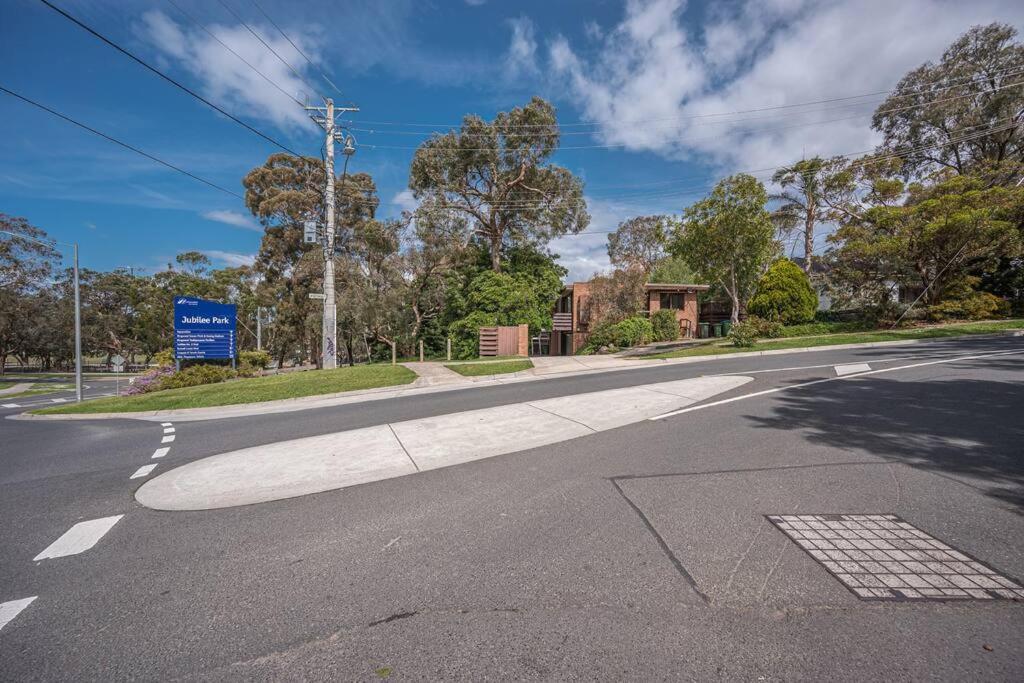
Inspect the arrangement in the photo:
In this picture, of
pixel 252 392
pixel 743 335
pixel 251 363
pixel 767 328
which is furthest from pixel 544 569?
pixel 767 328

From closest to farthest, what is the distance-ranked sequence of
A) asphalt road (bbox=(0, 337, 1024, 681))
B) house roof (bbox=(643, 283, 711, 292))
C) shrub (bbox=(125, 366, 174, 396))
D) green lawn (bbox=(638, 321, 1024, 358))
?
asphalt road (bbox=(0, 337, 1024, 681)) < shrub (bbox=(125, 366, 174, 396)) < green lawn (bbox=(638, 321, 1024, 358)) < house roof (bbox=(643, 283, 711, 292))

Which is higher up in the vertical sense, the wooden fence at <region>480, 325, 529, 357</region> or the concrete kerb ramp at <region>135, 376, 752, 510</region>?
the wooden fence at <region>480, 325, 529, 357</region>

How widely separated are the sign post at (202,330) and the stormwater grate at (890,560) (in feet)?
63.9

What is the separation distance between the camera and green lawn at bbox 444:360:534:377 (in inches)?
566

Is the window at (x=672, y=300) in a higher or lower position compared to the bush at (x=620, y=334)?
higher

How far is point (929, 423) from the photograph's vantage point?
574cm

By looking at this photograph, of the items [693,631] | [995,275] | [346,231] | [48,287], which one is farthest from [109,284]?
[995,275]

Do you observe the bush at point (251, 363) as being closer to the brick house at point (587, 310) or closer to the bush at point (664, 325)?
the brick house at point (587, 310)

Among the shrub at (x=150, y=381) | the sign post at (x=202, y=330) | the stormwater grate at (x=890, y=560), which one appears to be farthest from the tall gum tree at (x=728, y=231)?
the shrub at (x=150, y=381)

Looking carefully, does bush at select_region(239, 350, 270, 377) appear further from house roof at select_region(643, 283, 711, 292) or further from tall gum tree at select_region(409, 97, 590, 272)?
house roof at select_region(643, 283, 711, 292)

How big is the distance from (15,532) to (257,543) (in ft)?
7.57

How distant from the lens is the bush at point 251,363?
60.2 feet

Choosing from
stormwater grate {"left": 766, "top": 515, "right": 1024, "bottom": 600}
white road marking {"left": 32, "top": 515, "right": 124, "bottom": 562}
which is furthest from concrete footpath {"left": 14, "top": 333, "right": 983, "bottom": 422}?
stormwater grate {"left": 766, "top": 515, "right": 1024, "bottom": 600}

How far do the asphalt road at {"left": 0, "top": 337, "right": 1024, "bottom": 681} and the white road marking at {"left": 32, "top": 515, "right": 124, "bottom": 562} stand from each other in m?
0.10
